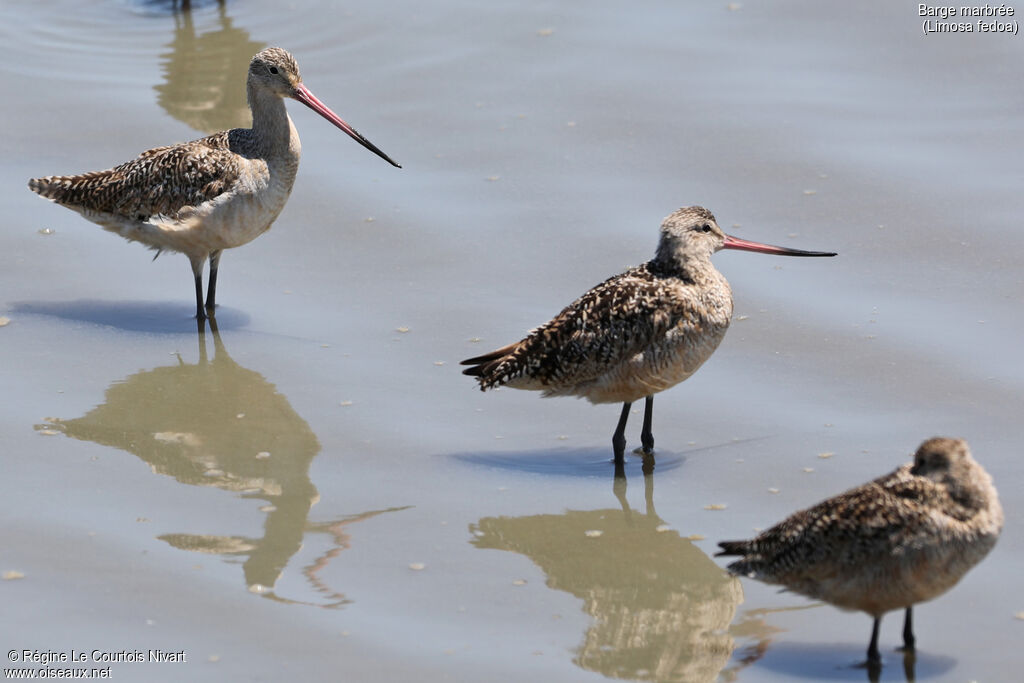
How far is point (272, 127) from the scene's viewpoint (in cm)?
873

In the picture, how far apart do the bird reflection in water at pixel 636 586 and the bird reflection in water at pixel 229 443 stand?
0.73 m

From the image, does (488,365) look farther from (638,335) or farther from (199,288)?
(199,288)

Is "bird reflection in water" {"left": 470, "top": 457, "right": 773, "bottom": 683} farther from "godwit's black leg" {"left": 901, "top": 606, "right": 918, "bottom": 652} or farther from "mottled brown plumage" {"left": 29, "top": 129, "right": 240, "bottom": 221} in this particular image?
"mottled brown plumage" {"left": 29, "top": 129, "right": 240, "bottom": 221}

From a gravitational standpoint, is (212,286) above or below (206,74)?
below

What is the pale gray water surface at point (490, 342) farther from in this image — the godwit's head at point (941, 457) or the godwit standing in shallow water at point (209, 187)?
the godwit's head at point (941, 457)

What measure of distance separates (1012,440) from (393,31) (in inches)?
262

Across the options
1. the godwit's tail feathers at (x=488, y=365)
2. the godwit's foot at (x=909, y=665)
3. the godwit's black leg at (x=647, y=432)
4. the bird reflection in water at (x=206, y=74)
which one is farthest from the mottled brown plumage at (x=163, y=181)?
the godwit's foot at (x=909, y=665)

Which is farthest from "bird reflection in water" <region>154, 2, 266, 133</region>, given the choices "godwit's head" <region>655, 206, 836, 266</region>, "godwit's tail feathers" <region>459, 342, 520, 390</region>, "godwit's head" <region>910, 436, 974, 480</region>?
"godwit's head" <region>910, 436, 974, 480</region>

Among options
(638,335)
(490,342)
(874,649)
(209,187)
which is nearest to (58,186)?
(209,187)

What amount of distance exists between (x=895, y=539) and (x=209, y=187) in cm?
458

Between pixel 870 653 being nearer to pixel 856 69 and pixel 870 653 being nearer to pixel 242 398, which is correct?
pixel 242 398

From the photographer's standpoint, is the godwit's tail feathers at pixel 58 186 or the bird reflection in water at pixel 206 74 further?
the bird reflection in water at pixel 206 74

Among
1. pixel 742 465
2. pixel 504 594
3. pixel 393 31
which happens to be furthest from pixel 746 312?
pixel 393 31

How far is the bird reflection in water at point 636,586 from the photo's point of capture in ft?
17.9
